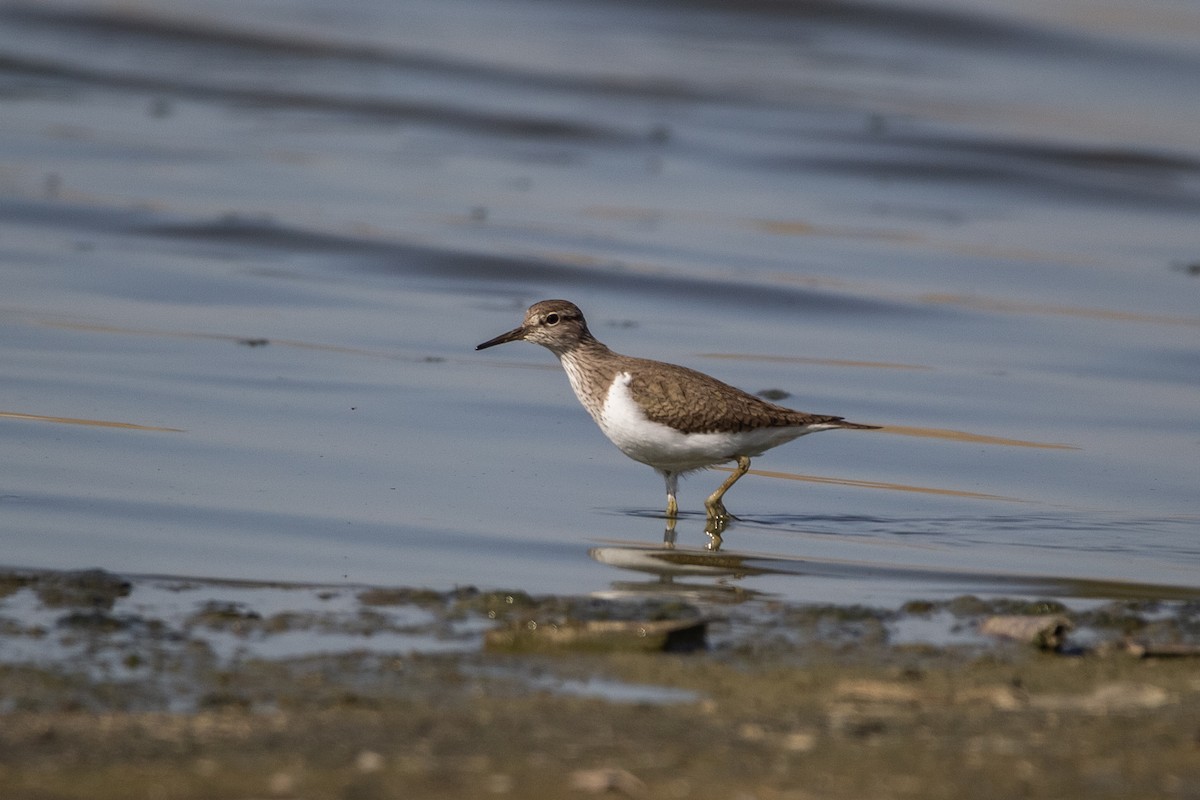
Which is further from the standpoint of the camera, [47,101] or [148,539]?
[47,101]

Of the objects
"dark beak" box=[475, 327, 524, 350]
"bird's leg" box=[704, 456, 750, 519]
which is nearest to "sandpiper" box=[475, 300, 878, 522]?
"bird's leg" box=[704, 456, 750, 519]

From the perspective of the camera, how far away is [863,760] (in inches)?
150

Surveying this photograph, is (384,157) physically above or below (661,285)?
above

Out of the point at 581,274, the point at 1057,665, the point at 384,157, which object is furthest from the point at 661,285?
the point at 1057,665

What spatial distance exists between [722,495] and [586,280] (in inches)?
204

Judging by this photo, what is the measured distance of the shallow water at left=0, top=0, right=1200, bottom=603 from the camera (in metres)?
6.75

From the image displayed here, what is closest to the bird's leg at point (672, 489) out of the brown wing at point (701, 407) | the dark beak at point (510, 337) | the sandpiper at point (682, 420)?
the sandpiper at point (682, 420)

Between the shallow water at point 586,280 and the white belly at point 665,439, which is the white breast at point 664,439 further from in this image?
the shallow water at point 586,280

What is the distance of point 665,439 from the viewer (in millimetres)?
7316

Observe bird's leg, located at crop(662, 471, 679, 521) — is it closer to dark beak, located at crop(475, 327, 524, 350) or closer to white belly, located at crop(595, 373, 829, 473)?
white belly, located at crop(595, 373, 829, 473)

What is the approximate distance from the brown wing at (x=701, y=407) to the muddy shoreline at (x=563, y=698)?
1857 millimetres

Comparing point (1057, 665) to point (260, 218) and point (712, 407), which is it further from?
point (260, 218)

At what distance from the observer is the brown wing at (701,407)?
290 inches

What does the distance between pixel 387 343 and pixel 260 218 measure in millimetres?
3802
